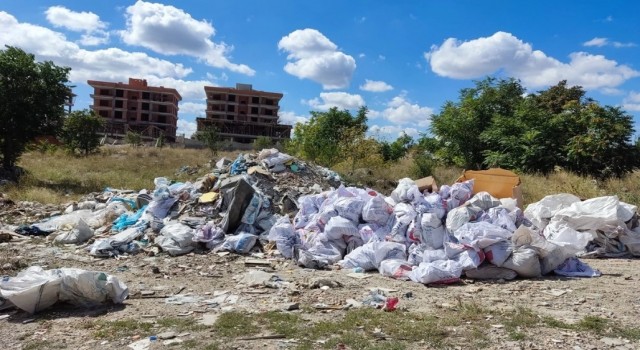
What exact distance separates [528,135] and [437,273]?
1122 cm

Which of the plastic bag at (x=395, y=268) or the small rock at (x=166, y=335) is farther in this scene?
the plastic bag at (x=395, y=268)

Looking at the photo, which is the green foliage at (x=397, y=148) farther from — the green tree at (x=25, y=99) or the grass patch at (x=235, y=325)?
the grass patch at (x=235, y=325)

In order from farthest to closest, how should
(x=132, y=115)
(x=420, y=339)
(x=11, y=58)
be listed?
(x=132, y=115)
(x=11, y=58)
(x=420, y=339)

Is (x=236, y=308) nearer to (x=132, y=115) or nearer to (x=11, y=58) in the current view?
(x=11, y=58)

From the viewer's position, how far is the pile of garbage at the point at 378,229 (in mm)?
5695

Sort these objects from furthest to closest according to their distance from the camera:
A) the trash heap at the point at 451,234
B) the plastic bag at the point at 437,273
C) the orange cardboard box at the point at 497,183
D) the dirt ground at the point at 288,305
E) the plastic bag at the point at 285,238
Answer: the orange cardboard box at the point at 497,183 → the plastic bag at the point at 285,238 → the trash heap at the point at 451,234 → the plastic bag at the point at 437,273 → the dirt ground at the point at 288,305

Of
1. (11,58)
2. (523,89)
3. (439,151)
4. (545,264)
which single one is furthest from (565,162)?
(11,58)

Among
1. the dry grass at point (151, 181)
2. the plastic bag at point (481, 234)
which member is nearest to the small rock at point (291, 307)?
the plastic bag at point (481, 234)

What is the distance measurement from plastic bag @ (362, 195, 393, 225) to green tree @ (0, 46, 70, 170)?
511 inches

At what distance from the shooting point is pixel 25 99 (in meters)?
15.3

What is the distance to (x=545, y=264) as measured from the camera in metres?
5.71

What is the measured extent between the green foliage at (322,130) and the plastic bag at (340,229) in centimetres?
1389

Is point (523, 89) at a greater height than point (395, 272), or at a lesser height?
greater

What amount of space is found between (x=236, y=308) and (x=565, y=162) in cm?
1296
